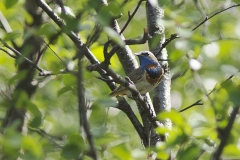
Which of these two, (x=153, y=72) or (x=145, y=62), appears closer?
(x=153, y=72)

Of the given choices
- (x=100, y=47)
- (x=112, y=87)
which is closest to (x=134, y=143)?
(x=112, y=87)

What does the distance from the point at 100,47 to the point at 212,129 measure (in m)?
1.32

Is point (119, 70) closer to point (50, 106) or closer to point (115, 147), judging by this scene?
point (50, 106)

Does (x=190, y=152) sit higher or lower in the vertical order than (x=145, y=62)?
higher

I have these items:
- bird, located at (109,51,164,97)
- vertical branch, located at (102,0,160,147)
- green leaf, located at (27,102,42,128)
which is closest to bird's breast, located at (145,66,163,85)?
bird, located at (109,51,164,97)

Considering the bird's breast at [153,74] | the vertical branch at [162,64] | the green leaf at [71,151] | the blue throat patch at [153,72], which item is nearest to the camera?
the green leaf at [71,151]

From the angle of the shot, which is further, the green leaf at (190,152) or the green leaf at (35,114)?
the green leaf at (35,114)

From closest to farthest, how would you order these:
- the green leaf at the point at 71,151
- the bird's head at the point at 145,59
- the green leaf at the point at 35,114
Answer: the green leaf at the point at 71,151
the green leaf at the point at 35,114
the bird's head at the point at 145,59

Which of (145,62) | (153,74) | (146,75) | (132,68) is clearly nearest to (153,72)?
(153,74)

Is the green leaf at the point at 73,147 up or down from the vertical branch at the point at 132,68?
up

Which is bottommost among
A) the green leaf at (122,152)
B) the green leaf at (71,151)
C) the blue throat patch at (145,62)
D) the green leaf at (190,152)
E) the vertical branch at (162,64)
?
the blue throat patch at (145,62)

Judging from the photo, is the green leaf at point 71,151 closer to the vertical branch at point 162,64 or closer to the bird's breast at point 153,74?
the vertical branch at point 162,64

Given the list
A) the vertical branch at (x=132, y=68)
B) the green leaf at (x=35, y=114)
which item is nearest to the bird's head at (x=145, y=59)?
the vertical branch at (x=132, y=68)

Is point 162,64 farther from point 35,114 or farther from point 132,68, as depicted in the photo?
point 35,114
